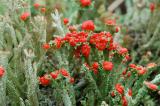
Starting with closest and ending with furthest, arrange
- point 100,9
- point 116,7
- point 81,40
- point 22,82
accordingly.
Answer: point 81,40
point 22,82
point 100,9
point 116,7

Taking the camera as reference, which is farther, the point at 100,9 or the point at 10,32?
the point at 100,9

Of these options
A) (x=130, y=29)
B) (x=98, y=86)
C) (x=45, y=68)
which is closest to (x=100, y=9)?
(x=130, y=29)

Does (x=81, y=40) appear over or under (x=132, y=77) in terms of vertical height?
over

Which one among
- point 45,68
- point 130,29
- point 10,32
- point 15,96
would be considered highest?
point 130,29

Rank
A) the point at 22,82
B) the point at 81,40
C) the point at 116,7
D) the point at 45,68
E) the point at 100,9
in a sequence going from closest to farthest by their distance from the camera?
1. the point at 81,40
2. the point at 22,82
3. the point at 45,68
4. the point at 100,9
5. the point at 116,7

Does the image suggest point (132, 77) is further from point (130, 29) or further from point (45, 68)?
point (130, 29)

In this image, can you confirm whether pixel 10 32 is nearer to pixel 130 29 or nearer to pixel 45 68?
pixel 45 68

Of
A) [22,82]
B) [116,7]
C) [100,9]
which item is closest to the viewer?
[22,82]

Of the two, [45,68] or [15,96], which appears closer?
[15,96]

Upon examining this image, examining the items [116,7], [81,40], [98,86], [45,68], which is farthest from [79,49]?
[116,7]
